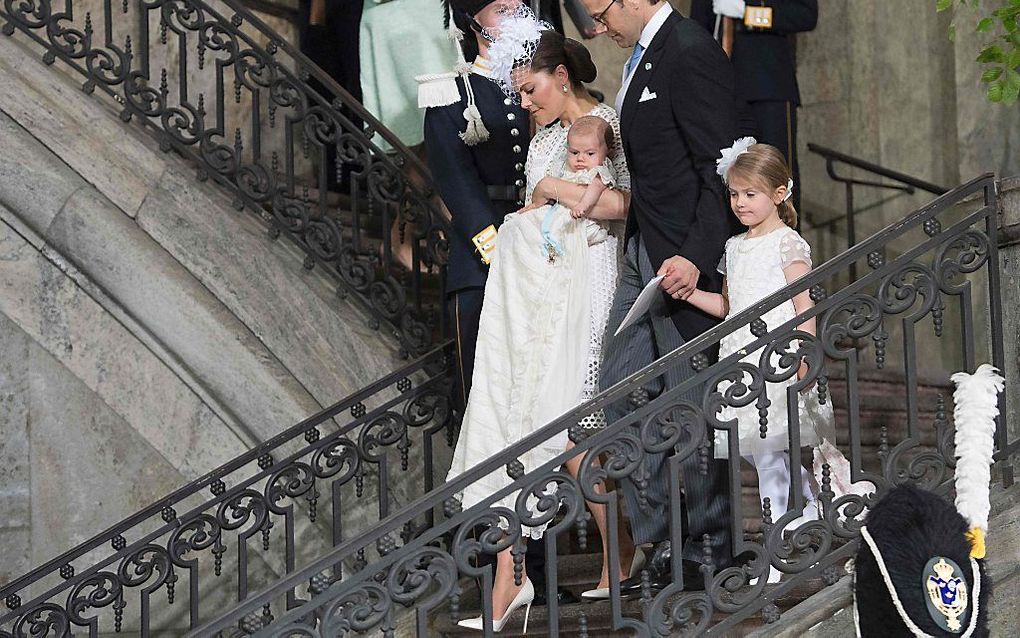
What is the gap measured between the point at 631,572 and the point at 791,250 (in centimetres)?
126

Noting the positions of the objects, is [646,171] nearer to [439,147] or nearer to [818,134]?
[439,147]

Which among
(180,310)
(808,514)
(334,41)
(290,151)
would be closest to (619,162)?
(808,514)

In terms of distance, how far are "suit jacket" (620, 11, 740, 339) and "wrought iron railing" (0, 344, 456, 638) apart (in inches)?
66.2

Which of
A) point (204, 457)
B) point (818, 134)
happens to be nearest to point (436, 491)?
point (204, 457)

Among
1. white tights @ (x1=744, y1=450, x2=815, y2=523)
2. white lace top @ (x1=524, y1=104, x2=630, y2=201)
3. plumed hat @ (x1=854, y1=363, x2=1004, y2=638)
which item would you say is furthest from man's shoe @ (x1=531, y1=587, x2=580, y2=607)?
plumed hat @ (x1=854, y1=363, x2=1004, y2=638)

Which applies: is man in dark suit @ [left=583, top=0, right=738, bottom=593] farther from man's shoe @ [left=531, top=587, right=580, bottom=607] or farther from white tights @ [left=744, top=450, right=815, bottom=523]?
man's shoe @ [left=531, top=587, right=580, bottom=607]

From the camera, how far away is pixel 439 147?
6207mm

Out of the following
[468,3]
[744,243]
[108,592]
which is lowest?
[108,592]

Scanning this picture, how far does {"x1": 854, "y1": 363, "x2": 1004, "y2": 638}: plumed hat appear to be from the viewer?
333 cm

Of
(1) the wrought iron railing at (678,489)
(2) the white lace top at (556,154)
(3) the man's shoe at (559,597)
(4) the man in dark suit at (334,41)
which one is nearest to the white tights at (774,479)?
(1) the wrought iron railing at (678,489)

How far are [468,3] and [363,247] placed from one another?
1.99 meters

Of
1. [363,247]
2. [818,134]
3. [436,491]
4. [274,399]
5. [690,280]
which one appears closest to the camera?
[436,491]

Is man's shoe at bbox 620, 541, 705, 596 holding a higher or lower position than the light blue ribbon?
lower

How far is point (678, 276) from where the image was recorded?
5.21 metres
